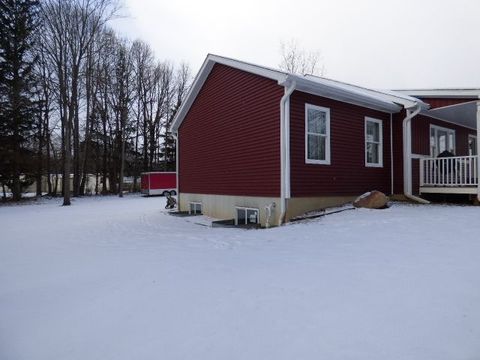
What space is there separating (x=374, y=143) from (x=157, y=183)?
19632 mm

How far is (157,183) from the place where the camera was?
2786cm

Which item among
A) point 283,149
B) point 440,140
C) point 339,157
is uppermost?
point 440,140

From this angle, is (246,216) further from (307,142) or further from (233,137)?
(307,142)

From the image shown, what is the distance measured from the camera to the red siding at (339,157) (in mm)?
9320

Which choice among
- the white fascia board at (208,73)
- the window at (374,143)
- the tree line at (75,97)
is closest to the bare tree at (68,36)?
the tree line at (75,97)

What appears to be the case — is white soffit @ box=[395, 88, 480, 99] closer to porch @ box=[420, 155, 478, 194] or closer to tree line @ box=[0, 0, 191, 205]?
porch @ box=[420, 155, 478, 194]

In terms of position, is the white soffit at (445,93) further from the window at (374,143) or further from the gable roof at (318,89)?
the window at (374,143)

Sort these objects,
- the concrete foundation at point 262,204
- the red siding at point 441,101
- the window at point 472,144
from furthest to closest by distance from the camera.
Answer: the window at point 472,144 < the red siding at point 441,101 < the concrete foundation at point 262,204

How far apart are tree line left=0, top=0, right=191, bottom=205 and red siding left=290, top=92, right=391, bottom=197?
1676 cm

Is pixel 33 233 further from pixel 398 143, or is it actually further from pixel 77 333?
pixel 398 143

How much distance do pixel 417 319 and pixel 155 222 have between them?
9368 millimetres

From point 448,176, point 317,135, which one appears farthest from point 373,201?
point 448,176

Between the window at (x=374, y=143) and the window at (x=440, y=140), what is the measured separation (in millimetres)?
2647

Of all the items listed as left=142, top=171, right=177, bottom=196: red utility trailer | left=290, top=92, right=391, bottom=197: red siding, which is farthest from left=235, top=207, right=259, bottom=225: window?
left=142, top=171, right=177, bottom=196: red utility trailer
